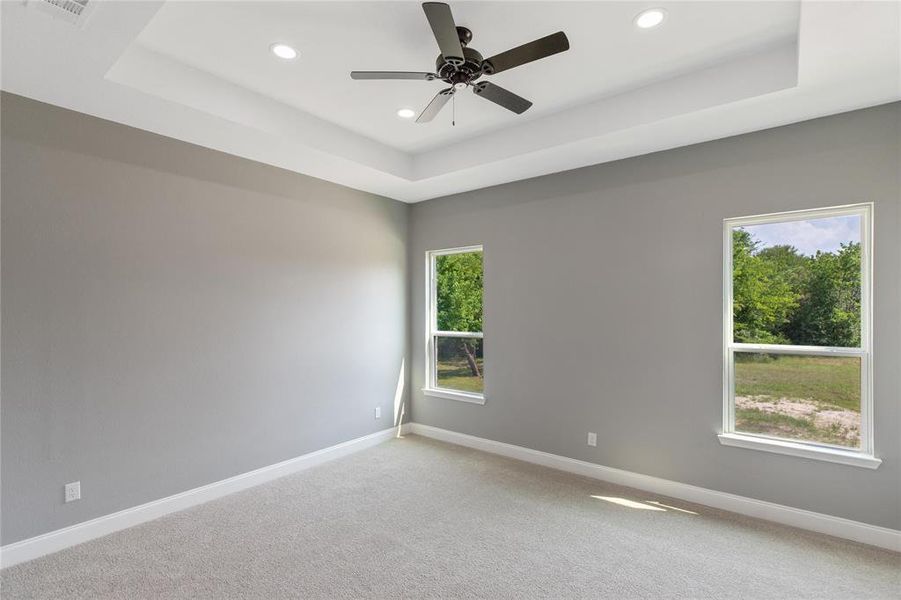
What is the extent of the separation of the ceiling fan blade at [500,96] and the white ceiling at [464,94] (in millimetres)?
318

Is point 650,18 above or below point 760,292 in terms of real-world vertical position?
above

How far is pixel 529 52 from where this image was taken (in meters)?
2.12

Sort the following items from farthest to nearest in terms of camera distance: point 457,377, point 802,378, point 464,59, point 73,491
→ point 457,377 < point 802,378 < point 73,491 < point 464,59

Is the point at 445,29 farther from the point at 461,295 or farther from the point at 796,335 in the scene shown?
the point at 461,295

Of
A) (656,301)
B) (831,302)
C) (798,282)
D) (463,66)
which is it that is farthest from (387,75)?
(831,302)

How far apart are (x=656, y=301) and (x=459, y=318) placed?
215 centimetres

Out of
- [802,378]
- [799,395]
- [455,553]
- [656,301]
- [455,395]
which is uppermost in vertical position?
[656,301]

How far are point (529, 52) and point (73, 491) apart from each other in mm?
3701

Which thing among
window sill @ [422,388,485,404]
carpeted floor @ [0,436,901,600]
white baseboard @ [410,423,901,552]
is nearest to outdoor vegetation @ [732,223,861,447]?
white baseboard @ [410,423,901,552]

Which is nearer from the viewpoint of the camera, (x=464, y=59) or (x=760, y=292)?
(x=464, y=59)

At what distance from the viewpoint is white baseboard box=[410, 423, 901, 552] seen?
2744mm

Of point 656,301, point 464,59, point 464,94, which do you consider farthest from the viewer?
point 656,301

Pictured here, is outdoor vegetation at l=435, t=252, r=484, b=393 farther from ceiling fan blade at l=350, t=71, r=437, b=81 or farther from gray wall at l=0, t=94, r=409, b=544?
ceiling fan blade at l=350, t=71, r=437, b=81

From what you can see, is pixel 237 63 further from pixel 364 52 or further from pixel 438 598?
pixel 438 598
